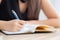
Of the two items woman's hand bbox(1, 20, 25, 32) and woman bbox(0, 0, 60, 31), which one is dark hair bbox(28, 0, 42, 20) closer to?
woman bbox(0, 0, 60, 31)

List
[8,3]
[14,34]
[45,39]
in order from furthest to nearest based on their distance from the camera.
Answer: [8,3] < [14,34] < [45,39]

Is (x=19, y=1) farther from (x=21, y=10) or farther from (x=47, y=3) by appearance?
(x=47, y=3)

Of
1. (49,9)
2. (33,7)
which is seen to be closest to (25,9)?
(33,7)

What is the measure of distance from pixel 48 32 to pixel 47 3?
588mm

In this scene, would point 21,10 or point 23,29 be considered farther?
point 21,10

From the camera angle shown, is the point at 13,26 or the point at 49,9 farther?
the point at 49,9

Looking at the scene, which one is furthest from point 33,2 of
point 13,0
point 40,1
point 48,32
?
point 48,32

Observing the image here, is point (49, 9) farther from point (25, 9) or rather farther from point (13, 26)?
point (13, 26)

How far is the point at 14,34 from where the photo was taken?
0.86m

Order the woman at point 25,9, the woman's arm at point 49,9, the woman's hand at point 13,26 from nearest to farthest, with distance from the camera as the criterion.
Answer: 1. the woman's hand at point 13,26
2. the woman at point 25,9
3. the woman's arm at point 49,9

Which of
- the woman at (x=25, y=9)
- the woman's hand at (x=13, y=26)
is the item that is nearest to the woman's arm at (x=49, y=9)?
the woman at (x=25, y=9)

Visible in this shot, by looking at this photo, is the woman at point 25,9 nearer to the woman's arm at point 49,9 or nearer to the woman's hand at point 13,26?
the woman's arm at point 49,9

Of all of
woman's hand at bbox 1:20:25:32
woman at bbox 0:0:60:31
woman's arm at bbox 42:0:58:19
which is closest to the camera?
woman's hand at bbox 1:20:25:32

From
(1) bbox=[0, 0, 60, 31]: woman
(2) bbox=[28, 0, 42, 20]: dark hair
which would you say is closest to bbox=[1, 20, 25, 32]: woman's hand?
(1) bbox=[0, 0, 60, 31]: woman
